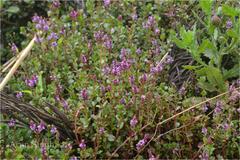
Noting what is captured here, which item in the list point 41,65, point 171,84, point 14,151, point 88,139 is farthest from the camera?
point 41,65

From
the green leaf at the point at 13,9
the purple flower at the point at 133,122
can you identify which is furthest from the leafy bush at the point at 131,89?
the green leaf at the point at 13,9

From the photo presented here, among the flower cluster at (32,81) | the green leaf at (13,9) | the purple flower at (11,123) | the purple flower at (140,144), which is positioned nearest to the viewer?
the purple flower at (140,144)

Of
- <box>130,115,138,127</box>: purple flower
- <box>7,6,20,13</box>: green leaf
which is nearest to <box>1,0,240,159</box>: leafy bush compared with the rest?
<box>130,115,138,127</box>: purple flower

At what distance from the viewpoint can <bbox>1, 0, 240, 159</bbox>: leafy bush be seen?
2.01 meters

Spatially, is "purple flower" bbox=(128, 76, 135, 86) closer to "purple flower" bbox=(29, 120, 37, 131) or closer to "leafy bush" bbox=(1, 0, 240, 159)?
"leafy bush" bbox=(1, 0, 240, 159)

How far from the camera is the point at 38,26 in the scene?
2719 mm

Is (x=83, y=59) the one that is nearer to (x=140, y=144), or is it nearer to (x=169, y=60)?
(x=169, y=60)

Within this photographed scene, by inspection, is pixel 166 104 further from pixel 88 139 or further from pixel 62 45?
pixel 62 45

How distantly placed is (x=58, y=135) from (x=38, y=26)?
0.91 metres

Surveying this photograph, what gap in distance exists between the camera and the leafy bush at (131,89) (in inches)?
79.1

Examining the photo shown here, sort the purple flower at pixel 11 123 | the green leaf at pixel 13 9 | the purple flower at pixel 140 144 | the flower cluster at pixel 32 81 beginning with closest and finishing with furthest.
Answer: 1. the purple flower at pixel 140 144
2. the purple flower at pixel 11 123
3. the flower cluster at pixel 32 81
4. the green leaf at pixel 13 9

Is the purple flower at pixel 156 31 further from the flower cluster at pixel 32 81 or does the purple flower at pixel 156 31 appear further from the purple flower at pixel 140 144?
the purple flower at pixel 140 144

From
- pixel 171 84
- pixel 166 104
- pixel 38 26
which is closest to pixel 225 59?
pixel 171 84

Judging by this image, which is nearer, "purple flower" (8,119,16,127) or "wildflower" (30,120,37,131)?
"wildflower" (30,120,37,131)
